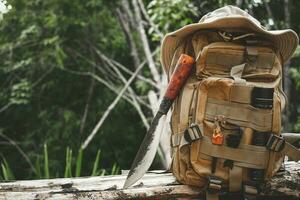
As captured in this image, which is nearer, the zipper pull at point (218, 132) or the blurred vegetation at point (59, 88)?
the zipper pull at point (218, 132)

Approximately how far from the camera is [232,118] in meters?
A: 2.14

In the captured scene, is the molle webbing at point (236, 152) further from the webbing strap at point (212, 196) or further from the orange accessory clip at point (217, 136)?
the webbing strap at point (212, 196)

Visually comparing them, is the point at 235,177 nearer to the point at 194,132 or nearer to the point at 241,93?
the point at 194,132

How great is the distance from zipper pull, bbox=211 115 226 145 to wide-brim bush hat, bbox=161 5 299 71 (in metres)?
0.48

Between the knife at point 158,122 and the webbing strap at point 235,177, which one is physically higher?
the knife at point 158,122

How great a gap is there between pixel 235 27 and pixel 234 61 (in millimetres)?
183

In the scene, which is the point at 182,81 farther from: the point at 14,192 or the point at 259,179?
the point at 14,192

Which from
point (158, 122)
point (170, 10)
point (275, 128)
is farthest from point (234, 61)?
point (170, 10)

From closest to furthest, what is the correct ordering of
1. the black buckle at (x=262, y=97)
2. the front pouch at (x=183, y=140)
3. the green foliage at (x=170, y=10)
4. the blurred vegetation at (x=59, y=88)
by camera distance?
the black buckle at (x=262, y=97) → the front pouch at (x=183, y=140) → the green foliage at (x=170, y=10) → the blurred vegetation at (x=59, y=88)

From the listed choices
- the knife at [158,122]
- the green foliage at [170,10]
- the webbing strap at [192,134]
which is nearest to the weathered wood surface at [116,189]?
the knife at [158,122]

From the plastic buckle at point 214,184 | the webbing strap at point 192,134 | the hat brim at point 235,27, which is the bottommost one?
the plastic buckle at point 214,184

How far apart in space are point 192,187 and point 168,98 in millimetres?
489

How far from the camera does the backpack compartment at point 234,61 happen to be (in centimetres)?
218

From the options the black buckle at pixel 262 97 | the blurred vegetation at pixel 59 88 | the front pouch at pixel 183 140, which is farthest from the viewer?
the blurred vegetation at pixel 59 88
